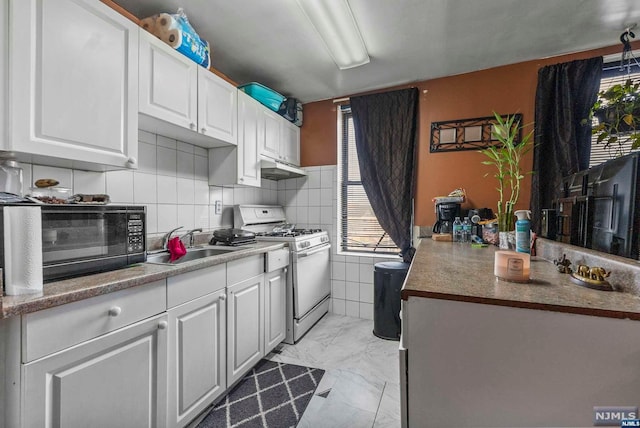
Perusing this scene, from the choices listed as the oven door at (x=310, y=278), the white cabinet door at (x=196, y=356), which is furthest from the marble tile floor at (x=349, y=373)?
the white cabinet door at (x=196, y=356)

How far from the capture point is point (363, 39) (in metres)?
2.00

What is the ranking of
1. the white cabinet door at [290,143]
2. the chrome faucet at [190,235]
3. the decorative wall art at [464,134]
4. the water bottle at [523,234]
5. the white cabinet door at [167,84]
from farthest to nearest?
1. the white cabinet door at [290,143]
2. the decorative wall art at [464,134]
3. the chrome faucet at [190,235]
4. the white cabinet door at [167,84]
5. the water bottle at [523,234]

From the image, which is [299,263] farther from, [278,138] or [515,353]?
[515,353]

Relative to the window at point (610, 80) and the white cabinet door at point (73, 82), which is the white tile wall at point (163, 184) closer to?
the white cabinet door at point (73, 82)

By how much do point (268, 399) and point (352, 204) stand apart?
201 centimetres

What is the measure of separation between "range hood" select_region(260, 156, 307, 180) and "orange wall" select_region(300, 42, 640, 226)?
1287 mm

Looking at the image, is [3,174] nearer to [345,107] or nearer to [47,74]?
[47,74]

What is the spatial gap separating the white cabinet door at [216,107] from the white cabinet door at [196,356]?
3.71 ft

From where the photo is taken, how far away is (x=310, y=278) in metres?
2.57

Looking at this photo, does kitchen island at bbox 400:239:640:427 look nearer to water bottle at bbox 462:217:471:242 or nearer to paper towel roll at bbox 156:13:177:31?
water bottle at bbox 462:217:471:242

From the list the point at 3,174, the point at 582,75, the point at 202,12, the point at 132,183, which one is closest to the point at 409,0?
the point at 202,12

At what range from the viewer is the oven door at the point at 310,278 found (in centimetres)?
234

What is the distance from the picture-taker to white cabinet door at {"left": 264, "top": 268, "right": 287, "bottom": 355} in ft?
6.70

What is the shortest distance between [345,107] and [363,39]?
1054 millimetres
